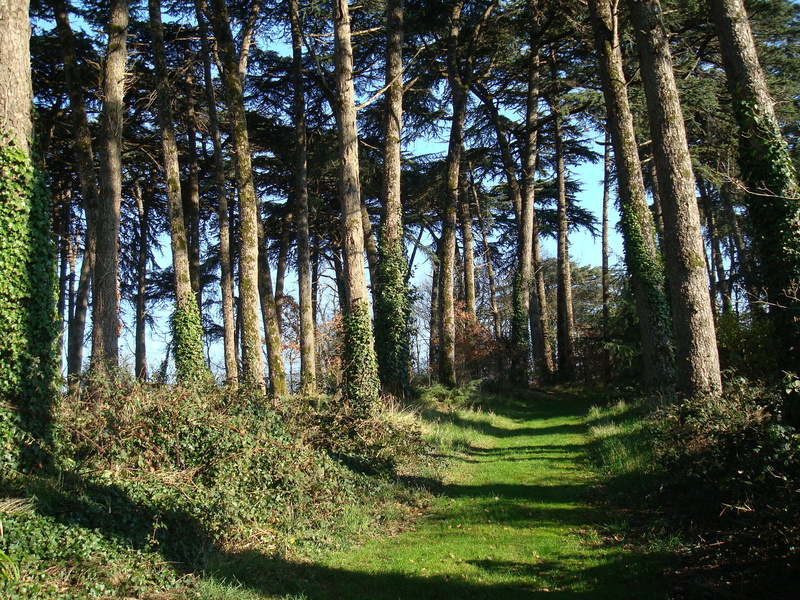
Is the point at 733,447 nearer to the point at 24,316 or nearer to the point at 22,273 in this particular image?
the point at 24,316

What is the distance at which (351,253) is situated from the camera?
40.0 feet

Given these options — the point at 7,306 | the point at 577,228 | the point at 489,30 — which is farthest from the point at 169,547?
the point at 577,228

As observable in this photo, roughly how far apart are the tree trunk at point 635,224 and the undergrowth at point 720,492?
4088 mm

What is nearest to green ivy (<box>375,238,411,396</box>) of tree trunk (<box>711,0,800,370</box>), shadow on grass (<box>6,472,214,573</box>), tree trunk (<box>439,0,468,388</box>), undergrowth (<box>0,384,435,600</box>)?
tree trunk (<box>439,0,468,388</box>)

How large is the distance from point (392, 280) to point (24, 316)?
28.9 feet

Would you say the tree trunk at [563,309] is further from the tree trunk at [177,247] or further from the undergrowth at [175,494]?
the undergrowth at [175,494]

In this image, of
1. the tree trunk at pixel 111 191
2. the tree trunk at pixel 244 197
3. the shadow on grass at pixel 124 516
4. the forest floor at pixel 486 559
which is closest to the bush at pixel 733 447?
the forest floor at pixel 486 559

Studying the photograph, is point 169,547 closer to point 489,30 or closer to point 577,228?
point 489,30

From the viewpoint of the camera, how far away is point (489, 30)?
21312 mm

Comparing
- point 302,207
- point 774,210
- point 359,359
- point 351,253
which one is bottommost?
point 359,359

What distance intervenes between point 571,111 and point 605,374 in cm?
1088

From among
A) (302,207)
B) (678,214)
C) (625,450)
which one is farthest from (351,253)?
(302,207)

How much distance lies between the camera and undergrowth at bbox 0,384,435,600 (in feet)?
15.7

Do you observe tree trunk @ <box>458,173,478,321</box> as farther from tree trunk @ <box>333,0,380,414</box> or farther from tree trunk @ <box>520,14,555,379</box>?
tree trunk @ <box>333,0,380,414</box>
